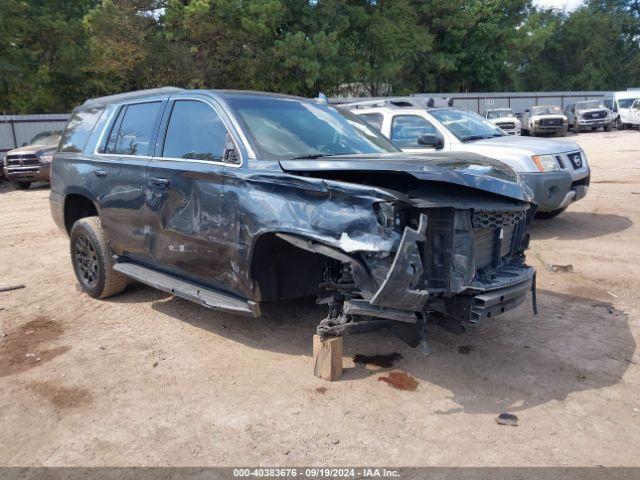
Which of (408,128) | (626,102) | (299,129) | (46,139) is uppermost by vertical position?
(626,102)

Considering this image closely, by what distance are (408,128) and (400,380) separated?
5.28 meters

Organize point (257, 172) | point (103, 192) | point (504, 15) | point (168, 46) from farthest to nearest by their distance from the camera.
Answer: point (504, 15), point (168, 46), point (103, 192), point (257, 172)

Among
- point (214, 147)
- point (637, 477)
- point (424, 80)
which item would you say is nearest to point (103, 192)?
point (214, 147)

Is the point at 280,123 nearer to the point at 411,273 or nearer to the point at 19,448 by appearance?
the point at 411,273

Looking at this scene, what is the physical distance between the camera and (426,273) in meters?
3.63

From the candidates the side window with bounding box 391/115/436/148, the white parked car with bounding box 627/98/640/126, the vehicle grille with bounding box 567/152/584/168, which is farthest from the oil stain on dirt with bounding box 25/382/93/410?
the white parked car with bounding box 627/98/640/126

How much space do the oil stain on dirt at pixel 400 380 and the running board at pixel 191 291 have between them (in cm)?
102

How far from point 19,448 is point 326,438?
176 cm

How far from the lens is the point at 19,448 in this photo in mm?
3342

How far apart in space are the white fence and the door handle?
2015 centimetres

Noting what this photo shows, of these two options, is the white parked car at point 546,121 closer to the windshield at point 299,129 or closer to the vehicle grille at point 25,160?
the vehicle grille at point 25,160

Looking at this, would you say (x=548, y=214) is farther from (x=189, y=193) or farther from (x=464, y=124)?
(x=189, y=193)

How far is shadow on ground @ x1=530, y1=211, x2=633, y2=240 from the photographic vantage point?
8.11 meters

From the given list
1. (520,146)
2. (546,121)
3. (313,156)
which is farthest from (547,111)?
(313,156)
